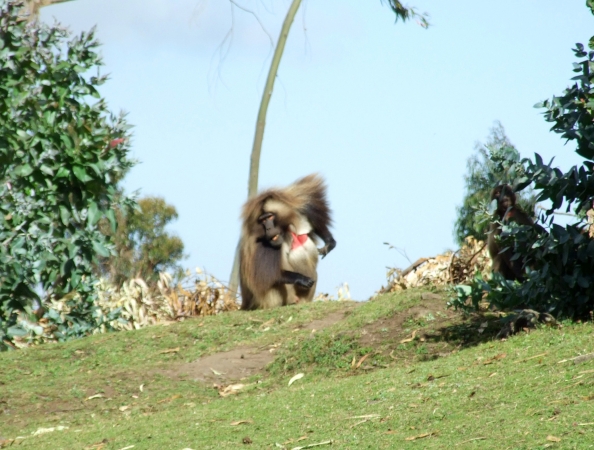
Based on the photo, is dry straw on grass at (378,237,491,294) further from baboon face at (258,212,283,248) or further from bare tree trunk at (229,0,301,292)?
bare tree trunk at (229,0,301,292)

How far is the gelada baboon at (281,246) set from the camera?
11.8 meters

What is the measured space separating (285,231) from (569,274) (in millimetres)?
5701

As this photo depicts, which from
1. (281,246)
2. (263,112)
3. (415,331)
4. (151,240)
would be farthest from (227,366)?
(151,240)

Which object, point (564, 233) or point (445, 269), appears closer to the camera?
point (564, 233)

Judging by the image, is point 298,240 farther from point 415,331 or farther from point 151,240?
point 151,240

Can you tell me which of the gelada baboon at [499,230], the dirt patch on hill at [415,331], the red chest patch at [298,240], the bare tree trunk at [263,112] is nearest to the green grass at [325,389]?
the dirt patch on hill at [415,331]

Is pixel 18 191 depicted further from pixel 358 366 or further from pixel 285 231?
pixel 285 231

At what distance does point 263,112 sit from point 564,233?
370 inches

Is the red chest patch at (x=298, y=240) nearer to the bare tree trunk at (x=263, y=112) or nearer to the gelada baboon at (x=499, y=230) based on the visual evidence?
the bare tree trunk at (x=263, y=112)

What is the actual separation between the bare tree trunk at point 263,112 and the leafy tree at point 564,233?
8.39m

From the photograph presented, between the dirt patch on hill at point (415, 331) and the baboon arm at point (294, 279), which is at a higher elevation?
the baboon arm at point (294, 279)

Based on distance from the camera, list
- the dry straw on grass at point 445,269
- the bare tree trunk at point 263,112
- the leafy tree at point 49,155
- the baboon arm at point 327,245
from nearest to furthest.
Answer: the leafy tree at point 49,155
the dry straw on grass at point 445,269
the baboon arm at point 327,245
the bare tree trunk at point 263,112

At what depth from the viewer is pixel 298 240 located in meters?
12.3

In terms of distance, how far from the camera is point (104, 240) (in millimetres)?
6477
